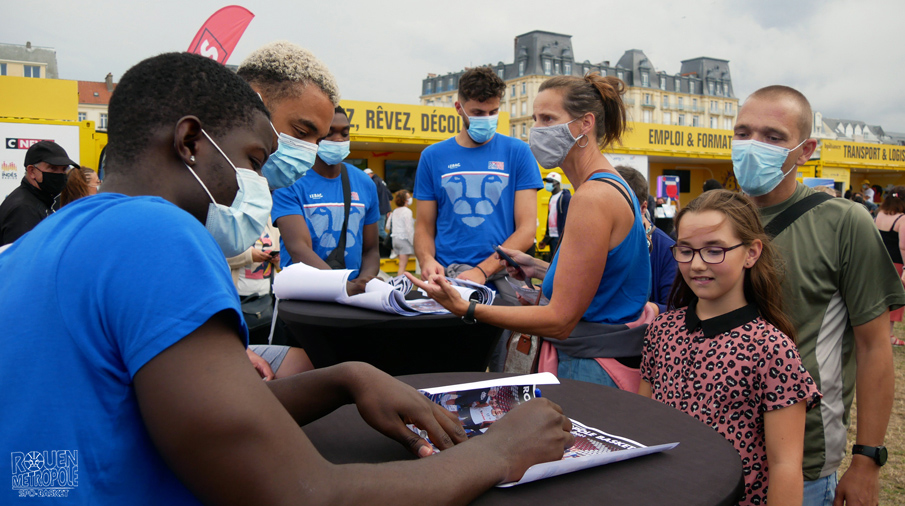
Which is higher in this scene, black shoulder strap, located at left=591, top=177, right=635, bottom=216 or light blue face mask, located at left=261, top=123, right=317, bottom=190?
light blue face mask, located at left=261, top=123, right=317, bottom=190

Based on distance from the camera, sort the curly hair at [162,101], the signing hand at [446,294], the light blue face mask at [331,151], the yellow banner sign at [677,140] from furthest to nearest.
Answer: the yellow banner sign at [677,140] → the light blue face mask at [331,151] → the signing hand at [446,294] → the curly hair at [162,101]

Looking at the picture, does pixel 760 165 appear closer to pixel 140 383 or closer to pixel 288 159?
pixel 288 159

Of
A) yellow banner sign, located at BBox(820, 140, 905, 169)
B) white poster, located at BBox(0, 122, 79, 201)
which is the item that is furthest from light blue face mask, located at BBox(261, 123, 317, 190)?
yellow banner sign, located at BBox(820, 140, 905, 169)

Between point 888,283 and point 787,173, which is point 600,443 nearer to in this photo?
point 888,283

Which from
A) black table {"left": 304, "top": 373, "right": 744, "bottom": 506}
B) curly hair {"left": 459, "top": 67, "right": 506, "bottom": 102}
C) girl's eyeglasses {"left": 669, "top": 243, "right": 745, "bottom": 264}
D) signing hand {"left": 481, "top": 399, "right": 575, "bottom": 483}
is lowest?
black table {"left": 304, "top": 373, "right": 744, "bottom": 506}

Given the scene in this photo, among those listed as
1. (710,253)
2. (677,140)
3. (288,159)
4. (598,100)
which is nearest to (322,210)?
(288,159)

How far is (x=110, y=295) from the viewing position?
2.34ft

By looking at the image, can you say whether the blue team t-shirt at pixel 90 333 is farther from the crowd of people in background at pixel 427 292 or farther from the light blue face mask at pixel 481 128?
the light blue face mask at pixel 481 128

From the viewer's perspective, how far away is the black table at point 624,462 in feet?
3.35

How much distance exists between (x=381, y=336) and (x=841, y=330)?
1.59 metres

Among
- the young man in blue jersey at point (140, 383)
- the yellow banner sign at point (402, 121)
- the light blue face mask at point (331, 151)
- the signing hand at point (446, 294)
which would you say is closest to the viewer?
the young man in blue jersey at point (140, 383)

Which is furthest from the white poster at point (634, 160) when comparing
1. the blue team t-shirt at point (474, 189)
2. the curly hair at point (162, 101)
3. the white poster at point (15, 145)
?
the curly hair at point (162, 101)

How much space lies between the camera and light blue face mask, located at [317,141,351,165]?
338 cm

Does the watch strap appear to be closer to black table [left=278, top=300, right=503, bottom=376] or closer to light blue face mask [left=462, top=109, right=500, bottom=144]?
black table [left=278, top=300, right=503, bottom=376]
